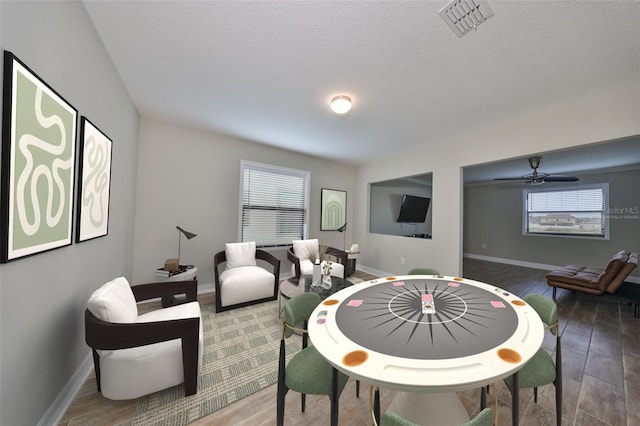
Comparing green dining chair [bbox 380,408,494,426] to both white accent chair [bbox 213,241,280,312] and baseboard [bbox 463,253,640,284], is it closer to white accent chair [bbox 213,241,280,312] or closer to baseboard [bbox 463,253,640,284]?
white accent chair [bbox 213,241,280,312]

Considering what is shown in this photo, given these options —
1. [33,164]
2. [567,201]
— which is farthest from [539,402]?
[567,201]

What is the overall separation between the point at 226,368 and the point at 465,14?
126 inches

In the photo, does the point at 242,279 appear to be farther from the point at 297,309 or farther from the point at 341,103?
the point at 341,103

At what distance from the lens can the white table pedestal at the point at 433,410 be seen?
1.19 metres

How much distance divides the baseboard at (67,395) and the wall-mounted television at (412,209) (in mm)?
5448

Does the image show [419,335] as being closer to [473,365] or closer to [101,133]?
[473,365]

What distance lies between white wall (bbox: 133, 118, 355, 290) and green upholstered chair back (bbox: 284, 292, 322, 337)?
2.69 metres

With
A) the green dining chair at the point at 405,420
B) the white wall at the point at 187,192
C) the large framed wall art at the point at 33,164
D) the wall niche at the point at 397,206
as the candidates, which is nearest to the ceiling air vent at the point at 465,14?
the green dining chair at the point at 405,420

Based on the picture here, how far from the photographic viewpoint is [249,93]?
241cm

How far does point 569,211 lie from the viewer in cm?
548

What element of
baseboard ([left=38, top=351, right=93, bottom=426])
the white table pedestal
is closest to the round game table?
the white table pedestal

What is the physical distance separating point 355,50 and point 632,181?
279 inches

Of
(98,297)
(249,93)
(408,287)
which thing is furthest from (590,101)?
(98,297)

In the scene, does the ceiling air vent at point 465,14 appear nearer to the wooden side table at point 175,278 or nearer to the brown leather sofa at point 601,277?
the wooden side table at point 175,278
